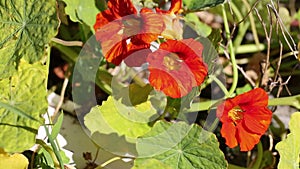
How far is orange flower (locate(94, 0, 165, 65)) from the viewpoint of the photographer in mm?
1216

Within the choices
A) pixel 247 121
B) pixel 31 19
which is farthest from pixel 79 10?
pixel 247 121

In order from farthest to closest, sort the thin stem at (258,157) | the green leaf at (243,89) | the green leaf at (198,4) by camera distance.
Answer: the green leaf at (243,89) → the thin stem at (258,157) → the green leaf at (198,4)

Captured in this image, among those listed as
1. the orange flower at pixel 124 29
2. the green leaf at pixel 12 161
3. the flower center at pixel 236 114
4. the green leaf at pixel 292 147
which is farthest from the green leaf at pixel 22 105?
the green leaf at pixel 292 147

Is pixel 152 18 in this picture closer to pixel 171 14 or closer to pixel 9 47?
pixel 171 14

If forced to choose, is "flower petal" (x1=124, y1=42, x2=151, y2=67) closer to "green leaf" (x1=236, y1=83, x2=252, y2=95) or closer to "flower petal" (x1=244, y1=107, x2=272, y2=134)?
"flower petal" (x1=244, y1=107, x2=272, y2=134)

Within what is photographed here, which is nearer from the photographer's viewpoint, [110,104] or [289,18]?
[110,104]

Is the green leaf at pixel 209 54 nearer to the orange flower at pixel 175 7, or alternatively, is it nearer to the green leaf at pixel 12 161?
the orange flower at pixel 175 7

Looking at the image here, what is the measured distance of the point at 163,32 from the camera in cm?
123

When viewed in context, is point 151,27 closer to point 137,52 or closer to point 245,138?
point 137,52

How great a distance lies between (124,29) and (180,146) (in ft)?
0.84

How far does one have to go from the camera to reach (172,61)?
1.22m

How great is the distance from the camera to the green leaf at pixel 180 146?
121 centimetres

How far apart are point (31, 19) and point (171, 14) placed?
0.90 feet

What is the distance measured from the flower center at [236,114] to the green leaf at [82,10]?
0.38m
